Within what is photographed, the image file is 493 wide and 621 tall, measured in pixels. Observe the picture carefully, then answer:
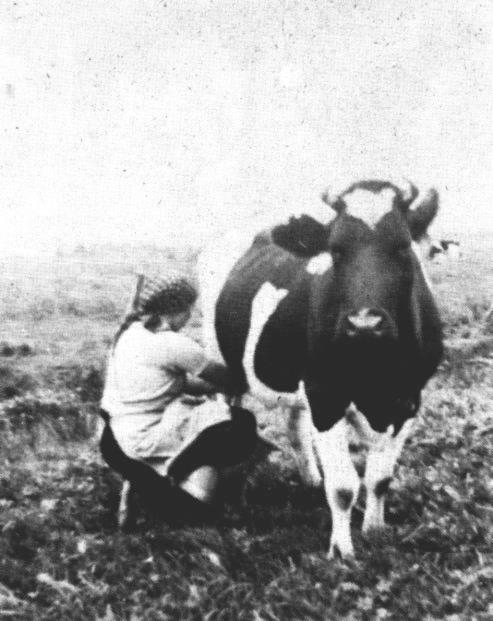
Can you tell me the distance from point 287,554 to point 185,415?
94cm

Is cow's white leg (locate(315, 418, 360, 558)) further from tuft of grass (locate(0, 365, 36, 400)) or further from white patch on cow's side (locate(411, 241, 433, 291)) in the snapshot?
tuft of grass (locate(0, 365, 36, 400))

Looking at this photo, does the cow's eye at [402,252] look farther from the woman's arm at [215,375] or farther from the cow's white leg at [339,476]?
the woman's arm at [215,375]

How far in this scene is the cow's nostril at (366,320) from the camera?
12.4ft

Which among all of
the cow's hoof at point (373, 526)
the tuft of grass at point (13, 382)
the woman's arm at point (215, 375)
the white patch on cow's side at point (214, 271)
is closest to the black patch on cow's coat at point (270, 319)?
the white patch on cow's side at point (214, 271)

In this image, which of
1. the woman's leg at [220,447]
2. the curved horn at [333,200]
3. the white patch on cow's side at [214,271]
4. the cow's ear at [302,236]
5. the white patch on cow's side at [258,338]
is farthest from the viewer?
the white patch on cow's side at [214,271]

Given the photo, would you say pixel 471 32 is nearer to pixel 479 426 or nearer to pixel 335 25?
pixel 335 25

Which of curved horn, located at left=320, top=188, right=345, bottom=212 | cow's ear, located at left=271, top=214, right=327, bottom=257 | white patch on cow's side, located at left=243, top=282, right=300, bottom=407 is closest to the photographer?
curved horn, located at left=320, top=188, right=345, bottom=212

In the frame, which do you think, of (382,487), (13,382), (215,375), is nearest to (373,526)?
(382,487)

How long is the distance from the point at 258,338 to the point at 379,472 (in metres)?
1.19

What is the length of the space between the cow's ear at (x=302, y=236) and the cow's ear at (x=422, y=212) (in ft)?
1.55

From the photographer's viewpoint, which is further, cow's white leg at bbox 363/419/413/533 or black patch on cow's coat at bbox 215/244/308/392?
black patch on cow's coat at bbox 215/244/308/392

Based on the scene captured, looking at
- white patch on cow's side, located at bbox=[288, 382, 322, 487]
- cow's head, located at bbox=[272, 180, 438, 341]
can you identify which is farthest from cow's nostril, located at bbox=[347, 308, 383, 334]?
white patch on cow's side, located at bbox=[288, 382, 322, 487]

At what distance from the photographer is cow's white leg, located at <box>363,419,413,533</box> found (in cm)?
452

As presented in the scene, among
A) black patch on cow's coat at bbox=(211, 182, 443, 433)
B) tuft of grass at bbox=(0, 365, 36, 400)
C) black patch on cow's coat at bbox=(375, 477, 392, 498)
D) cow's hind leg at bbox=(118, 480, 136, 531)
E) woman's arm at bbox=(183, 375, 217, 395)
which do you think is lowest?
tuft of grass at bbox=(0, 365, 36, 400)
